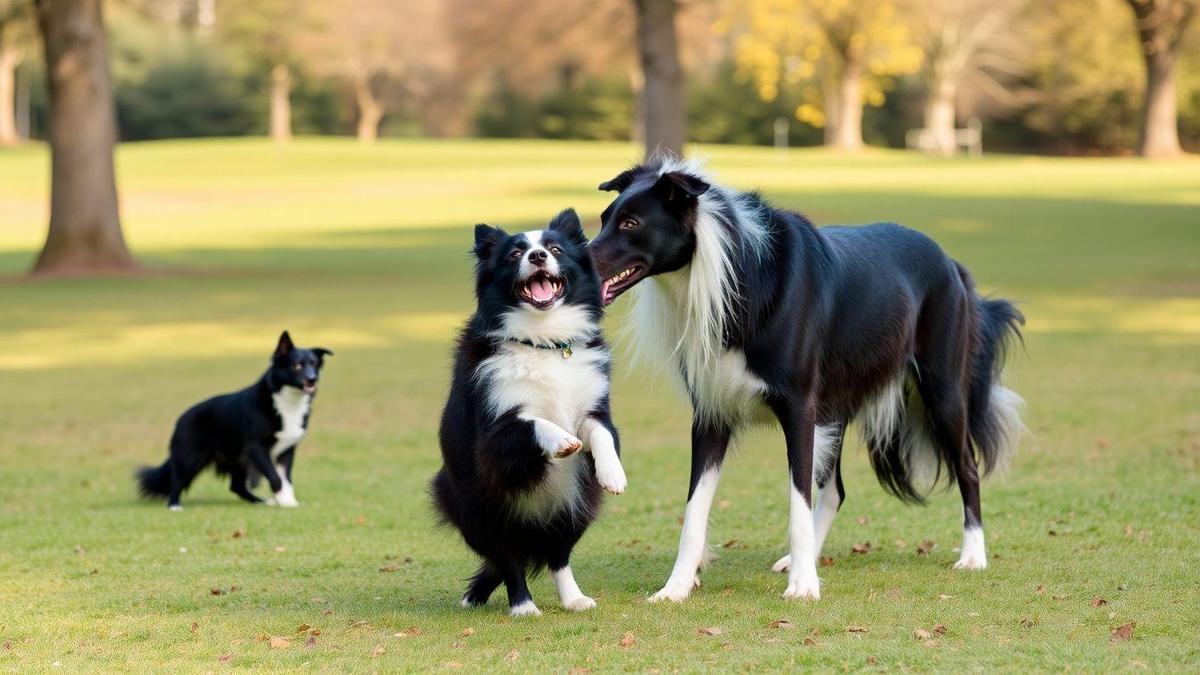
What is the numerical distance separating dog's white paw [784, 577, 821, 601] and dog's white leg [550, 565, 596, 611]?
0.93 m

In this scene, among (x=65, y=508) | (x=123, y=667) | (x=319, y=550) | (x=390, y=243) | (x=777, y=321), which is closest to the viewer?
(x=123, y=667)

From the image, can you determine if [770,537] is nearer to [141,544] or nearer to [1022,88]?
[141,544]

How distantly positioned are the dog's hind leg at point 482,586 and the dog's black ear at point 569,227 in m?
1.61

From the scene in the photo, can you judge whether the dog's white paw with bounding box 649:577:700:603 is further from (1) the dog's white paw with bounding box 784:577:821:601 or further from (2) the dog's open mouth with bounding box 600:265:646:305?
(2) the dog's open mouth with bounding box 600:265:646:305

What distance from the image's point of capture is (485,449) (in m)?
6.83

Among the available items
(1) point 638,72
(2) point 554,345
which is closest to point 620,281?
(2) point 554,345

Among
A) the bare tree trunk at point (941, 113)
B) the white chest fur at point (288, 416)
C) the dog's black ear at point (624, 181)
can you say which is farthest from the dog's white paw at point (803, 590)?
the bare tree trunk at point (941, 113)

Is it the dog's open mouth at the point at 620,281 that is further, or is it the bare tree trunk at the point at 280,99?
the bare tree trunk at the point at 280,99

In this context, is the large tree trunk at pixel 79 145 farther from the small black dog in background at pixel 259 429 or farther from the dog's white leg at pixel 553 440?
the dog's white leg at pixel 553 440

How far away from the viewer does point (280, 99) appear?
295ft

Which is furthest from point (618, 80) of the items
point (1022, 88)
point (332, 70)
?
point (1022, 88)

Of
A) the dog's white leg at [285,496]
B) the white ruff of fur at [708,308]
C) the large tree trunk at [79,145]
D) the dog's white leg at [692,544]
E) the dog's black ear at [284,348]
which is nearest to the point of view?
the white ruff of fur at [708,308]

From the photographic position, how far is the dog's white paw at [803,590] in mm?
7230

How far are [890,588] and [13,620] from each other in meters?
4.18
